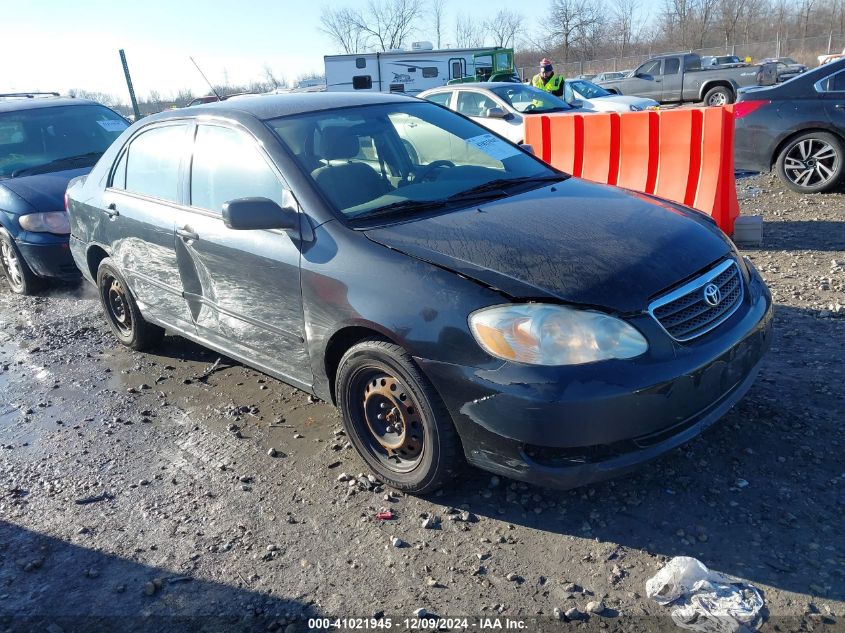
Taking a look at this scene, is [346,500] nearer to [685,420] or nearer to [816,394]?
[685,420]

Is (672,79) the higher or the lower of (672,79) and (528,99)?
the higher

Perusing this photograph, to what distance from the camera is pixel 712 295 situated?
110 inches

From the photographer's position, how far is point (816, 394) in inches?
138

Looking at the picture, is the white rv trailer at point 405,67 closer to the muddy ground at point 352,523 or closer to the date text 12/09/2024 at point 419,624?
the muddy ground at point 352,523

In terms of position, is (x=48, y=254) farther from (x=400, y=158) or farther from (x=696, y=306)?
(x=696, y=306)

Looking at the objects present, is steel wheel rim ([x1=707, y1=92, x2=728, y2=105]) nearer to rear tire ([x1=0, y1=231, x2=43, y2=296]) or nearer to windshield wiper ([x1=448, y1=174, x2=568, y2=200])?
windshield wiper ([x1=448, y1=174, x2=568, y2=200])

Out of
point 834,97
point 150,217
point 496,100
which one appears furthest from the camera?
point 496,100

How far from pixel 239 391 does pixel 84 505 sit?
1249mm

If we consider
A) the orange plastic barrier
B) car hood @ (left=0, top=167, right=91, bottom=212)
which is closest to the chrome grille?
the orange plastic barrier

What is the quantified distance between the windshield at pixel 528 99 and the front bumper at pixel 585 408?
9.27m

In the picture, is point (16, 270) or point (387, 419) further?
point (16, 270)

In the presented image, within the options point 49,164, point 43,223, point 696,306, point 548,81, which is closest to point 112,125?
point 49,164

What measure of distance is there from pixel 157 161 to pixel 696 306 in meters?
3.34

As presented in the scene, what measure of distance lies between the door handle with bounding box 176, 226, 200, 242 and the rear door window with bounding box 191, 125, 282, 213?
15cm
